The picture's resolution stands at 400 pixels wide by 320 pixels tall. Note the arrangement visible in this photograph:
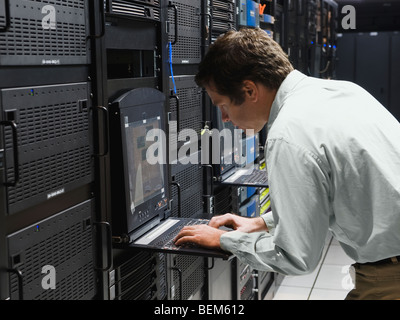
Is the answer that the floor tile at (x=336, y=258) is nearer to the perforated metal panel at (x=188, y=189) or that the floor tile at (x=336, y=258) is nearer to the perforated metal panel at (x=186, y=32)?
the perforated metal panel at (x=188, y=189)

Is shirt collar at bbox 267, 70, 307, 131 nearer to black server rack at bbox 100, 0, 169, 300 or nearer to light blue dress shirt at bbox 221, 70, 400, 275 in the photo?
light blue dress shirt at bbox 221, 70, 400, 275

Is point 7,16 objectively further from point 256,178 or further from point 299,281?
point 299,281

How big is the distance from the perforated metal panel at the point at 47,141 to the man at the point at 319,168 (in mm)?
591

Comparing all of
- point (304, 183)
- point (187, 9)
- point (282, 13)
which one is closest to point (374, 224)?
point (304, 183)

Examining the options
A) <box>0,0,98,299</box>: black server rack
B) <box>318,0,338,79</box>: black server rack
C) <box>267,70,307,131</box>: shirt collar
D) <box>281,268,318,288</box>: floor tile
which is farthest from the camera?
<box>318,0,338,79</box>: black server rack

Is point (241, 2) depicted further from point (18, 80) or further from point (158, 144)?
point (18, 80)

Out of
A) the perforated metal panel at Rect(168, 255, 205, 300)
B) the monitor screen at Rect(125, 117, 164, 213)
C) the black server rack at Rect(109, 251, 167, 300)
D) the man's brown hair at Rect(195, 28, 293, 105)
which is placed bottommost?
the perforated metal panel at Rect(168, 255, 205, 300)

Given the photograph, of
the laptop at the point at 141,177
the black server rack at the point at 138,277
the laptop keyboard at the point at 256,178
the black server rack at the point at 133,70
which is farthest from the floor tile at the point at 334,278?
the laptop at the point at 141,177

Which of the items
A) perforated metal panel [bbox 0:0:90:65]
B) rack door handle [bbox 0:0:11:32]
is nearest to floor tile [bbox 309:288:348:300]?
perforated metal panel [bbox 0:0:90:65]

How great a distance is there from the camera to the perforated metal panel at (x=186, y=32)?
324 centimetres

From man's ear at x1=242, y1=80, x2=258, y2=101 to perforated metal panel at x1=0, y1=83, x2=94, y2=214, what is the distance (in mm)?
657

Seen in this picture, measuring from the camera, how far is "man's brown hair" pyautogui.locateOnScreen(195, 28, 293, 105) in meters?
→ 2.07

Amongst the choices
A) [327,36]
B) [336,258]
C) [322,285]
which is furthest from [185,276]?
[327,36]

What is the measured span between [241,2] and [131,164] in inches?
91.6
